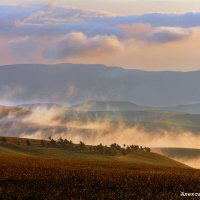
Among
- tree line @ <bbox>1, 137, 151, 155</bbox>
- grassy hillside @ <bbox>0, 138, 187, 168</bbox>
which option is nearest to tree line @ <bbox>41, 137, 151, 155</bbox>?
tree line @ <bbox>1, 137, 151, 155</bbox>

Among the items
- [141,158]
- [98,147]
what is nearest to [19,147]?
[98,147]

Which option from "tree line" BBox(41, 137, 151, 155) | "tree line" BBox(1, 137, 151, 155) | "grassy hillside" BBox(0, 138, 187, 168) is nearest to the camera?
"grassy hillside" BBox(0, 138, 187, 168)

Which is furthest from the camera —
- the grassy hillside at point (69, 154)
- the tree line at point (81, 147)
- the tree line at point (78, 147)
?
the tree line at point (81, 147)

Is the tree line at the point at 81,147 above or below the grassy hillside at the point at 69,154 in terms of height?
above

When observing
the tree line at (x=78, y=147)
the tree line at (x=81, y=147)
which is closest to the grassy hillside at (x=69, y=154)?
the tree line at (x=78, y=147)

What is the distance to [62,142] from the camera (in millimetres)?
164750

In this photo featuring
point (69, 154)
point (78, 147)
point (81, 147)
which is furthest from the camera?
point (81, 147)

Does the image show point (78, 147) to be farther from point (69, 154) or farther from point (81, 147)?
point (69, 154)

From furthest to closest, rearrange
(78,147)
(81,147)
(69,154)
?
(81,147), (78,147), (69,154)

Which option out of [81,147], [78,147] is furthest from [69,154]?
[81,147]

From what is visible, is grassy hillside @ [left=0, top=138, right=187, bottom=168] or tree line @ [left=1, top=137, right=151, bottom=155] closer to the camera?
grassy hillside @ [left=0, top=138, right=187, bottom=168]

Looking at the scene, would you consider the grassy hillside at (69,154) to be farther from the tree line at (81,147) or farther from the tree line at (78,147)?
the tree line at (81,147)

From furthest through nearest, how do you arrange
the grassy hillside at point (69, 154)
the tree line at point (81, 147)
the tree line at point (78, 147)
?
the tree line at point (81, 147), the tree line at point (78, 147), the grassy hillside at point (69, 154)

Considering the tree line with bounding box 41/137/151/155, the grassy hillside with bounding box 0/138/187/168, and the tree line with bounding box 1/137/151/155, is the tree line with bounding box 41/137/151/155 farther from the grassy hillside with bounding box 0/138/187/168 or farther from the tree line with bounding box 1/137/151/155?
the grassy hillside with bounding box 0/138/187/168
